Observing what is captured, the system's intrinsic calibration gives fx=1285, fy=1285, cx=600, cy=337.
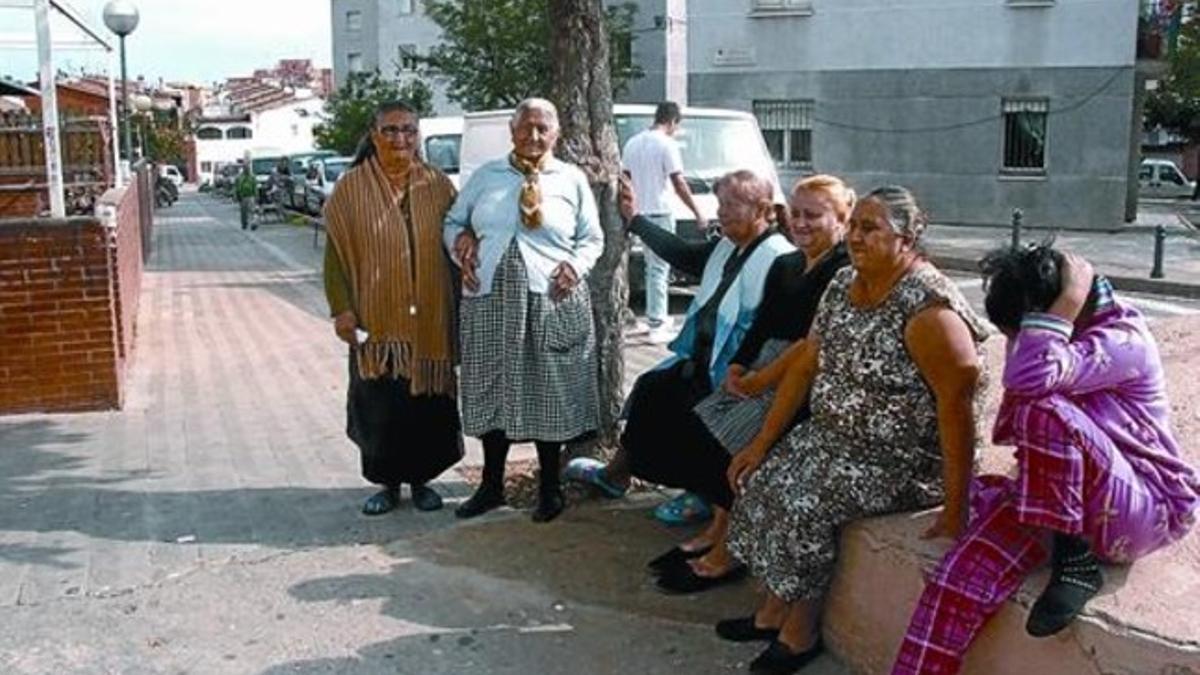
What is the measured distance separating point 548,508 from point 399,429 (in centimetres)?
74

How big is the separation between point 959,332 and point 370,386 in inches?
109

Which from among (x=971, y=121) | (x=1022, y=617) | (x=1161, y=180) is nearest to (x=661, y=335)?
(x=1022, y=617)

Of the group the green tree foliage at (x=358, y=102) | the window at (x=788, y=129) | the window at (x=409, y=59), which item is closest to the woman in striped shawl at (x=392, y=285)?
the window at (x=788, y=129)

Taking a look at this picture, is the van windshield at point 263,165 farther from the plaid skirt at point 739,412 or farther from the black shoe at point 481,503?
the plaid skirt at point 739,412

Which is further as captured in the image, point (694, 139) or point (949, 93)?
point (949, 93)

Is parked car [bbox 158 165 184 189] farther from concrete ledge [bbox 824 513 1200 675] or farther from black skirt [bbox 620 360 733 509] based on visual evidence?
concrete ledge [bbox 824 513 1200 675]

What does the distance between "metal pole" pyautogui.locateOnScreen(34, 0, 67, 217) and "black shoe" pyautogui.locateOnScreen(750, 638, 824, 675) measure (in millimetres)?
5569

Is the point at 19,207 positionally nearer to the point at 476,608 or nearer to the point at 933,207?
the point at 476,608

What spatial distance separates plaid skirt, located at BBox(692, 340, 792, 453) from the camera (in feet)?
14.7

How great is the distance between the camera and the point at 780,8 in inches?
965

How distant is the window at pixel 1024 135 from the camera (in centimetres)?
2255

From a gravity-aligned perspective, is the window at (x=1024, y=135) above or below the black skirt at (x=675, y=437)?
above

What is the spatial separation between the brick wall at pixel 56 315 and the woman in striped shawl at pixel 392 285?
276cm

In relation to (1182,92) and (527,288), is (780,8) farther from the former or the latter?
(527,288)
